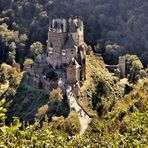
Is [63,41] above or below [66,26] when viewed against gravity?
below

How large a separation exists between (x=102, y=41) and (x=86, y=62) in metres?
20.3

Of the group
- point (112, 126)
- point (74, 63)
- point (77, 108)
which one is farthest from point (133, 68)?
point (112, 126)

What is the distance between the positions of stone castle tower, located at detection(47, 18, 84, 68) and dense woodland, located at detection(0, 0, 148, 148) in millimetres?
2797

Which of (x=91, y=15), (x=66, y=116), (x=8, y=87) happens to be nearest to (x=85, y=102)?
(x=66, y=116)

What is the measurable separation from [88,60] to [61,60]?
3.86 metres

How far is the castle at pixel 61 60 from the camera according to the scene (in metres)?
46.1

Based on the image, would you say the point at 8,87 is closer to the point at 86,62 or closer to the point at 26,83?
the point at 26,83

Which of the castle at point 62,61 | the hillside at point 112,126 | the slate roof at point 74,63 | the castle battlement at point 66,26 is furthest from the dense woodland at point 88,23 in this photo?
the hillside at point 112,126

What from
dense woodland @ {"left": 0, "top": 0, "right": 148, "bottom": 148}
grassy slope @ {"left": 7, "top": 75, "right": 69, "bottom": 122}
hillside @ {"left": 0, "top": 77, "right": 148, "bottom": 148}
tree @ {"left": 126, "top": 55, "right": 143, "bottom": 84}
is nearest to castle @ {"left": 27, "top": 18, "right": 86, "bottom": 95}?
grassy slope @ {"left": 7, "top": 75, "right": 69, "bottom": 122}

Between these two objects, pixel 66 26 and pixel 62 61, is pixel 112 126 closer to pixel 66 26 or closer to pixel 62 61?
pixel 62 61

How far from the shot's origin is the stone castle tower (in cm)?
4859

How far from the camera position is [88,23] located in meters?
75.4

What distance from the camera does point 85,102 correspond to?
44.8 meters

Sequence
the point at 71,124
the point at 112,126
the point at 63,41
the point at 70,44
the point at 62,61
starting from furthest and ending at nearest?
the point at 63,41 → the point at 62,61 → the point at 70,44 → the point at 71,124 → the point at 112,126
